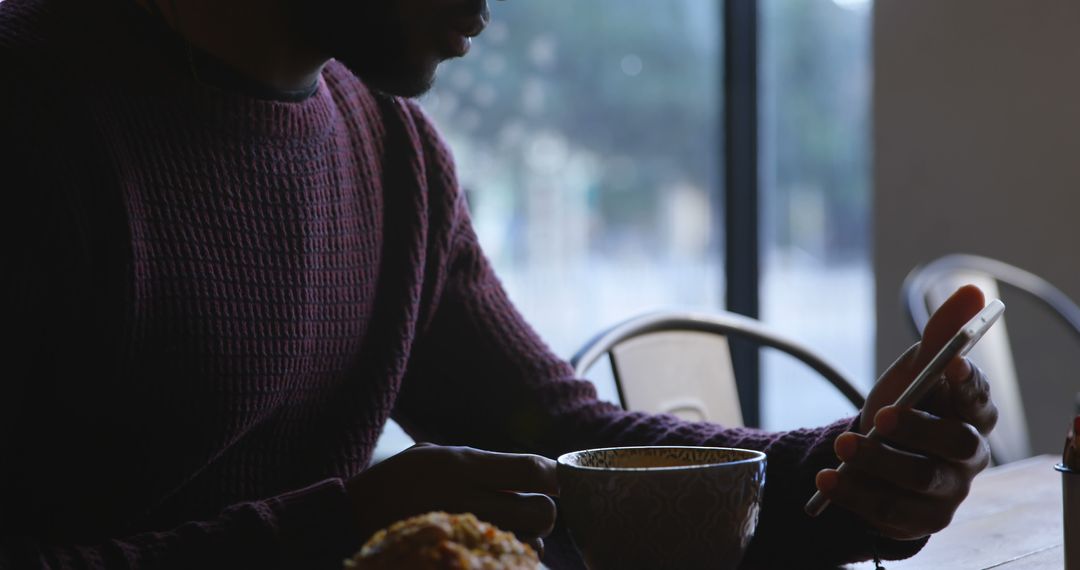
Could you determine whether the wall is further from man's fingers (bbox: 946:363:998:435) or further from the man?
man's fingers (bbox: 946:363:998:435)

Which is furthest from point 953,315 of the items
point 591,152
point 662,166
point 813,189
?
point 813,189

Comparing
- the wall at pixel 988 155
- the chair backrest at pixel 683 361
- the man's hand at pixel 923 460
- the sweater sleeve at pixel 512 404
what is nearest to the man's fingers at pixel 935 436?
the man's hand at pixel 923 460

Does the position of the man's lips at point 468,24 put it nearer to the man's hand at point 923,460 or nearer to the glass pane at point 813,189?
the man's hand at point 923,460

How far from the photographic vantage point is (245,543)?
78cm

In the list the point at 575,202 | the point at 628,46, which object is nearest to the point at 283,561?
the point at 575,202

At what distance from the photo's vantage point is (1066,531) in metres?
0.70

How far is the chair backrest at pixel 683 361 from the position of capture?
51.4 inches

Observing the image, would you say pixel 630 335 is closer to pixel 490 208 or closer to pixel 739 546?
pixel 739 546

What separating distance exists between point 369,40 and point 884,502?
2.12 ft

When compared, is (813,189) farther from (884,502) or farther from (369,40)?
(884,502)

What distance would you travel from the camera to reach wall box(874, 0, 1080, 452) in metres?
A: 2.61

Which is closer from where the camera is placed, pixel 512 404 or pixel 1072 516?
pixel 1072 516

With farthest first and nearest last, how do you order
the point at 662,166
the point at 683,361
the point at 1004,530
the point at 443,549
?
the point at 662,166 → the point at 683,361 → the point at 1004,530 → the point at 443,549

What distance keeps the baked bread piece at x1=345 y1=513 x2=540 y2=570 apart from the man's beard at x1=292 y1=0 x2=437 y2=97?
66cm
